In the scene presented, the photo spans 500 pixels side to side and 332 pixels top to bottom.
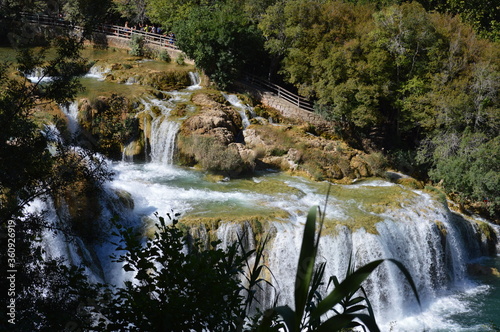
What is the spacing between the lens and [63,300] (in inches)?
209

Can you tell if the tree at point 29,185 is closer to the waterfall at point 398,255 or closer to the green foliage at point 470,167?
the waterfall at point 398,255

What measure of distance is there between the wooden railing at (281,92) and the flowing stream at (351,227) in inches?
276

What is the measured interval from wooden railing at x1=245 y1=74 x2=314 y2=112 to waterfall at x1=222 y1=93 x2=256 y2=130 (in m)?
2.41

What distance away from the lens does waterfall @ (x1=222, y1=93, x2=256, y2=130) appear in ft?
70.0

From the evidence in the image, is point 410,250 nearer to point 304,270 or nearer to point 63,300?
point 63,300

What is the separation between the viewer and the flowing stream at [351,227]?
13164mm

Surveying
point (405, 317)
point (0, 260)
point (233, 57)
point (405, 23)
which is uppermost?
point (405, 23)

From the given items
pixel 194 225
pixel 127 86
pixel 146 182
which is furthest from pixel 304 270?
pixel 127 86

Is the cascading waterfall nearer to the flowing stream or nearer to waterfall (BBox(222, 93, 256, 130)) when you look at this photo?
the flowing stream

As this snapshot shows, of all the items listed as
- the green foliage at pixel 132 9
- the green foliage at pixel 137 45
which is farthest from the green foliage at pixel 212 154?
the green foliage at pixel 132 9

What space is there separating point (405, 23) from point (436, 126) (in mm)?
5301

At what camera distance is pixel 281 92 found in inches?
→ 968

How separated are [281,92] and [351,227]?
1226 centimetres

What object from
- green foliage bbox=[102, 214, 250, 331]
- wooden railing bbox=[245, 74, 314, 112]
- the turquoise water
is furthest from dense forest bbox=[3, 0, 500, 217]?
green foliage bbox=[102, 214, 250, 331]
